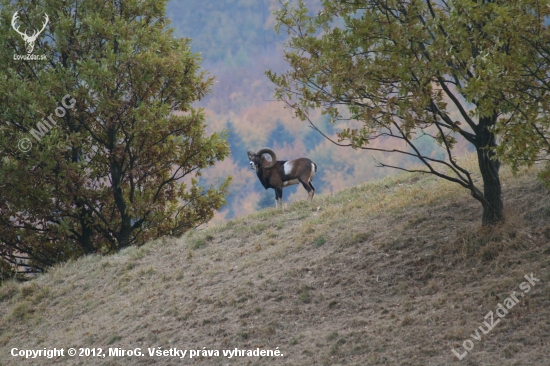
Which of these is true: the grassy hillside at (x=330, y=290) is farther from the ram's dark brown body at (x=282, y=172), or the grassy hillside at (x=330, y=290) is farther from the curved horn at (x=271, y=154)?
the curved horn at (x=271, y=154)

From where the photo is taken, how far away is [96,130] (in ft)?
76.7

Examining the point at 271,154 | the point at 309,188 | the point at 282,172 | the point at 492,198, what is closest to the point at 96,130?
the point at 271,154

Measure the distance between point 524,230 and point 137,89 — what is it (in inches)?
566

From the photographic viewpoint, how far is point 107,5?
23766 mm

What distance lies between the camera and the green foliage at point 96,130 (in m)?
21.4

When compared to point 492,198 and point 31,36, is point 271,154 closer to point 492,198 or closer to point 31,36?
point 31,36

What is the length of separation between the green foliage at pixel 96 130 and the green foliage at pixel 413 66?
9.23 m

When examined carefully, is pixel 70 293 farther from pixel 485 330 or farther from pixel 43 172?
pixel 485 330

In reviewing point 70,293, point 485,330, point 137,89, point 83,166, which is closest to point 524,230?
point 485,330

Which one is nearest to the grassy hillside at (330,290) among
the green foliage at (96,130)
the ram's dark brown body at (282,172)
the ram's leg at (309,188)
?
the ram's leg at (309,188)

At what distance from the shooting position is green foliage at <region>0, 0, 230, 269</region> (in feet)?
70.1

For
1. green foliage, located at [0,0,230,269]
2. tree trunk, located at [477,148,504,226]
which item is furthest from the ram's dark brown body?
tree trunk, located at [477,148,504,226]

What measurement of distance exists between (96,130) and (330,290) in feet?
43.4

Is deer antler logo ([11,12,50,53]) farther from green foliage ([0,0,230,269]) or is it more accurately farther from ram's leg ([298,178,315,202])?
ram's leg ([298,178,315,202])
